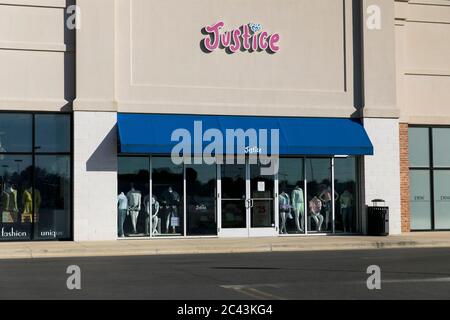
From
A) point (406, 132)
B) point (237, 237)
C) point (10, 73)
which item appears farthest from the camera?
point (406, 132)

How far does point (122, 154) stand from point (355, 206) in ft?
26.6

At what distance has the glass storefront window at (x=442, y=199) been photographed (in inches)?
957

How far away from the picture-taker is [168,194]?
71.4 ft

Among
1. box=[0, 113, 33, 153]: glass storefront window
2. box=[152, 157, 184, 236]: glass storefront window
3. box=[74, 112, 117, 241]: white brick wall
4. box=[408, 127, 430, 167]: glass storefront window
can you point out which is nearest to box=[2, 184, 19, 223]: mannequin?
box=[0, 113, 33, 153]: glass storefront window

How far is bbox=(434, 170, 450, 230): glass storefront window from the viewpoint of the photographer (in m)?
24.3

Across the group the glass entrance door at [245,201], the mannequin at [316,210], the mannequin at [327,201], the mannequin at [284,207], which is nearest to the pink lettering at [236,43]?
the glass entrance door at [245,201]

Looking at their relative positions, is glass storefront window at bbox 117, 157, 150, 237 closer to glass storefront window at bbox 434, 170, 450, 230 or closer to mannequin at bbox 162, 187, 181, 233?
mannequin at bbox 162, 187, 181, 233

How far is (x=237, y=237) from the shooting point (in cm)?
2202

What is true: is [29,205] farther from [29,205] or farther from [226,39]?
[226,39]

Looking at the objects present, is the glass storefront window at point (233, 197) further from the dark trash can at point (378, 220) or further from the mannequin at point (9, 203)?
the mannequin at point (9, 203)

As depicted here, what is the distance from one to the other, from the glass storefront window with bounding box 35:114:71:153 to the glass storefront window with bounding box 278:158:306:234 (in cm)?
694
